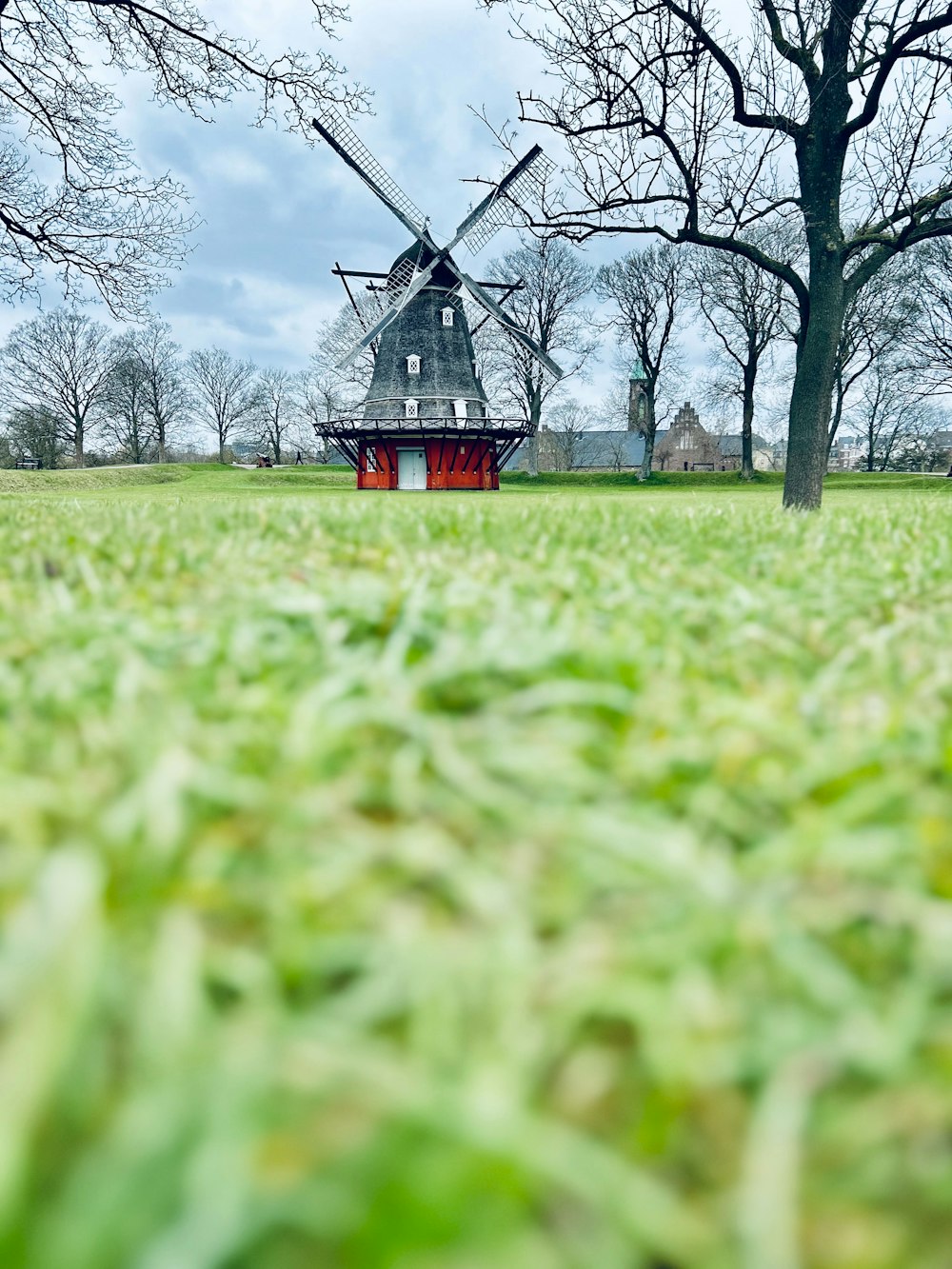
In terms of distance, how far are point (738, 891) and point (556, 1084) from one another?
0.31m

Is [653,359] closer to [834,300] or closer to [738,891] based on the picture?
[834,300]

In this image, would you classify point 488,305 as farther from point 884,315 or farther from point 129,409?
point 129,409

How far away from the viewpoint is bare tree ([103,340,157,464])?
188 feet

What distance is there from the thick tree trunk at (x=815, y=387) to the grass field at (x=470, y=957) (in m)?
10.1

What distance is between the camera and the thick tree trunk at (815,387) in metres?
10.3

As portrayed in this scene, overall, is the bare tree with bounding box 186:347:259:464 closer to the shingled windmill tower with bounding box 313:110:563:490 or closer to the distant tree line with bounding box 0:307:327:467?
the distant tree line with bounding box 0:307:327:467

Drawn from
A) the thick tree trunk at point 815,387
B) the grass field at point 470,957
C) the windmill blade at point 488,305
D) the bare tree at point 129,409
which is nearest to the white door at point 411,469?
the windmill blade at point 488,305

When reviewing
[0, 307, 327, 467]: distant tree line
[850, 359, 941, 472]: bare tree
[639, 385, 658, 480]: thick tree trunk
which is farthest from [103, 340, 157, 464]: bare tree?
[850, 359, 941, 472]: bare tree

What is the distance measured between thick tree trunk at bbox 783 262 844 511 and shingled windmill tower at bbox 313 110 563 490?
20.8 m

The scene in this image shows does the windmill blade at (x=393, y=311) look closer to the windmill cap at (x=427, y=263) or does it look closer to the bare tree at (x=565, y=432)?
the windmill cap at (x=427, y=263)

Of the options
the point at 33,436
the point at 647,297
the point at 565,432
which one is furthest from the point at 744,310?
the point at 33,436

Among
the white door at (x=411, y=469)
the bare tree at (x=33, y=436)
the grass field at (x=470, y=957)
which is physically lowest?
the grass field at (x=470, y=957)

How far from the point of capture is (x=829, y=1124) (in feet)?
1.76

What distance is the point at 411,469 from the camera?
33.5 metres
